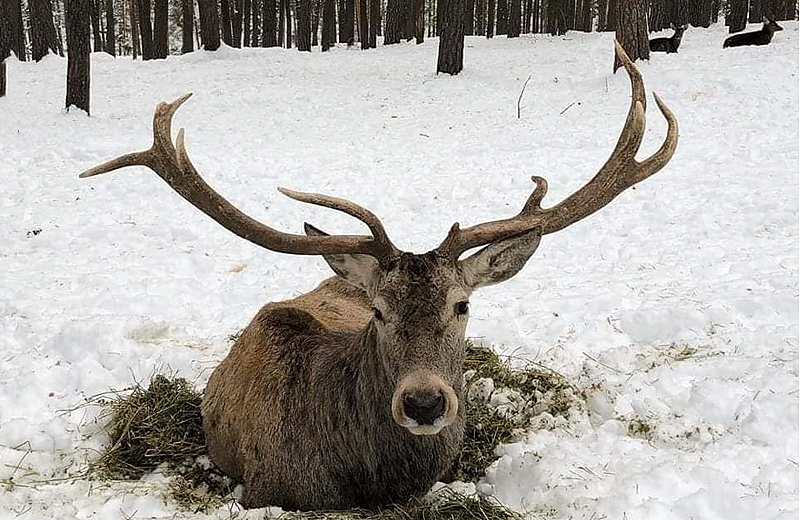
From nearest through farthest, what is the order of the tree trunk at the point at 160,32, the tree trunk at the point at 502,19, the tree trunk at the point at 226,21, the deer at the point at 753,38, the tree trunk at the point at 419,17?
the deer at the point at 753,38
the tree trunk at the point at 160,32
the tree trunk at the point at 419,17
the tree trunk at the point at 226,21
the tree trunk at the point at 502,19

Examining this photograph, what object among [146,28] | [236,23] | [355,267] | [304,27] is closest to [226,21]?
[236,23]

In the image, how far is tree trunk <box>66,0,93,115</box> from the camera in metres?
13.9

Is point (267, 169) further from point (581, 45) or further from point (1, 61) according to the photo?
point (581, 45)

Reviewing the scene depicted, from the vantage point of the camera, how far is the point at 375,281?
395 cm

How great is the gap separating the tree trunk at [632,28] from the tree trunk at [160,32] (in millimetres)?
15943

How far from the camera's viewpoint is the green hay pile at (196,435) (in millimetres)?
Answer: 4211

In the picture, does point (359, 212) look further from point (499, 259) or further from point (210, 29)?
point (210, 29)

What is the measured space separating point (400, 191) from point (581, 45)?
13553 millimetres

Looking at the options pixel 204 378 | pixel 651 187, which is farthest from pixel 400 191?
pixel 204 378

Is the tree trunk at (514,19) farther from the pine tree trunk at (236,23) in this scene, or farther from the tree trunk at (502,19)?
the pine tree trunk at (236,23)

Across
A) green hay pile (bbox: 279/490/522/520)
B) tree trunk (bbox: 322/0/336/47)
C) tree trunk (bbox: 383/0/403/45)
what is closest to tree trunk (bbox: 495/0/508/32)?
tree trunk (bbox: 383/0/403/45)

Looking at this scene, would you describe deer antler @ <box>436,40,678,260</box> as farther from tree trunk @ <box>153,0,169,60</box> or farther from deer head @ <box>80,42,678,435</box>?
tree trunk @ <box>153,0,169,60</box>

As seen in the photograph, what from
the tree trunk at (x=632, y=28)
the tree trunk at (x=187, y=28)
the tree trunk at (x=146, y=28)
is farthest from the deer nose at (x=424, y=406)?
the tree trunk at (x=146, y=28)

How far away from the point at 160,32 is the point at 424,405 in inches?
1018
